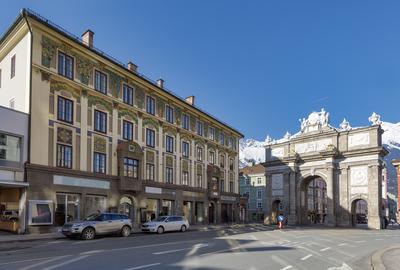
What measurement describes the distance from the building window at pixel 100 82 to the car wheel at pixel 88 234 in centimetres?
1342

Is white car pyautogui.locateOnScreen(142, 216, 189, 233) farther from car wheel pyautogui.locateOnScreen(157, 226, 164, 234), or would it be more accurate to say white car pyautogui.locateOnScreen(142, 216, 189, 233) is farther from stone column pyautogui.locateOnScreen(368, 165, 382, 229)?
stone column pyautogui.locateOnScreen(368, 165, 382, 229)

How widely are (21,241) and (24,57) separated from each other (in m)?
13.0

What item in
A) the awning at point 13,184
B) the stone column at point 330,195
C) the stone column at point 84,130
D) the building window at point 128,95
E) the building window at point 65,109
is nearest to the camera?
the awning at point 13,184

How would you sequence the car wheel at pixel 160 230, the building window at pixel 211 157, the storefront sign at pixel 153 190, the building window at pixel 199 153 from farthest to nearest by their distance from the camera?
the building window at pixel 211 157 < the building window at pixel 199 153 < the storefront sign at pixel 153 190 < the car wheel at pixel 160 230

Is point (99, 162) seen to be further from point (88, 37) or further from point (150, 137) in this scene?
point (88, 37)

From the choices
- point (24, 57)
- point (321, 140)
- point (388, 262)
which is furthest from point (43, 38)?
point (321, 140)

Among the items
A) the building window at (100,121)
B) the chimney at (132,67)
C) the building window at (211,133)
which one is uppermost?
the chimney at (132,67)

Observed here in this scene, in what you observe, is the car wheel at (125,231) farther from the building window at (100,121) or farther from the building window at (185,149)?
the building window at (185,149)

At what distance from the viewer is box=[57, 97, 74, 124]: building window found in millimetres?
29078

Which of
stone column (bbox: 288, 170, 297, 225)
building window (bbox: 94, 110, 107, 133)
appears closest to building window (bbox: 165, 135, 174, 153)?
building window (bbox: 94, 110, 107, 133)

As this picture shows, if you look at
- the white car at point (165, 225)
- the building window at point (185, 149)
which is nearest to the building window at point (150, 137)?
the building window at point (185, 149)

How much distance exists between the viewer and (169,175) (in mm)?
41938

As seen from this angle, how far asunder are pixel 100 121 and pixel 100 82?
3.22 metres

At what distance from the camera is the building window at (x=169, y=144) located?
41.7 metres
